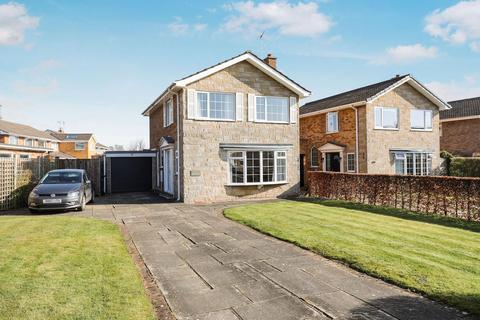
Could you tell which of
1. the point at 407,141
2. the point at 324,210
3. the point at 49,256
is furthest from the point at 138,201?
the point at 407,141

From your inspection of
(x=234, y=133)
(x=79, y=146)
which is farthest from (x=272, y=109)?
(x=79, y=146)

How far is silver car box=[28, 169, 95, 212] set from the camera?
43.0 feet

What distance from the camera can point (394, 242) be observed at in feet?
27.0

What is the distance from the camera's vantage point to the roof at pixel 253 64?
55.0ft

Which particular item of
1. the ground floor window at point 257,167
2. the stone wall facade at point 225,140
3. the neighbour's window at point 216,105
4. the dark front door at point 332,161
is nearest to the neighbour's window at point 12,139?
the stone wall facade at point 225,140

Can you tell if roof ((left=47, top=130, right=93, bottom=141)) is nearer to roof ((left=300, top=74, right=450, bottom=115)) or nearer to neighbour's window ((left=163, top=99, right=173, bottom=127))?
neighbour's window ((left=163, top=99, right=173, bottom=127))

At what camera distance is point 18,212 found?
1381cm

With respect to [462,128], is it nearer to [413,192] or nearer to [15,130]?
[413,192]

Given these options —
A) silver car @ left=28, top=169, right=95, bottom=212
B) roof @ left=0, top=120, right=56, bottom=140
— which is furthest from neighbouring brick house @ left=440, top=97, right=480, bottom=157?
roof @ left=0, top=120, right=56, bottom=140

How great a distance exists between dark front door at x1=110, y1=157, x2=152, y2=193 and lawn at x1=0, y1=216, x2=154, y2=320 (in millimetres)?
13761

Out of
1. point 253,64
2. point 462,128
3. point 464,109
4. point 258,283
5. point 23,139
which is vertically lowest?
point 258,283

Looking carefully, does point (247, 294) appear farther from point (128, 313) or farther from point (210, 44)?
point (210, 44)

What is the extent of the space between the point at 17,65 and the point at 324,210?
1354 centimetres

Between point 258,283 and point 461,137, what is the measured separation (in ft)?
108
